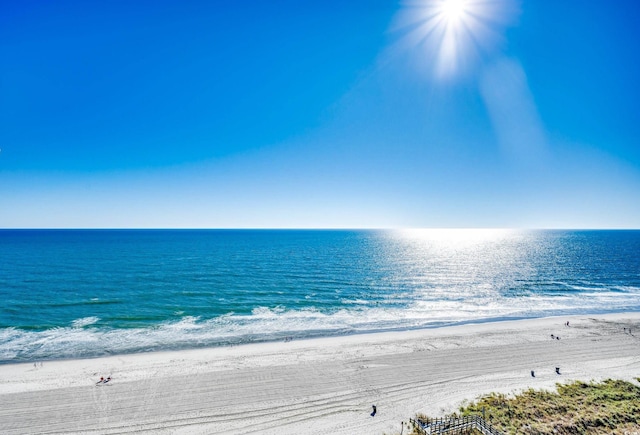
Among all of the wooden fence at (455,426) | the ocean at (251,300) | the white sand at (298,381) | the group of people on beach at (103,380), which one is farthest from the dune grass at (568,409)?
the group of people on beach at (103,380)

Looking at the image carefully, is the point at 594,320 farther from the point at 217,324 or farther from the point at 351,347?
the point at 217,324

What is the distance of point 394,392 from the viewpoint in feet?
71.8

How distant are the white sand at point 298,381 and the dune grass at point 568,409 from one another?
1399 millimetres

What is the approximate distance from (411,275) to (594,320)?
33.8 metres

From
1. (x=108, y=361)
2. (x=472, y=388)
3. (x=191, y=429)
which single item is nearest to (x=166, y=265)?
(x=108, y=361)

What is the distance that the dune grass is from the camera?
17.2 meters

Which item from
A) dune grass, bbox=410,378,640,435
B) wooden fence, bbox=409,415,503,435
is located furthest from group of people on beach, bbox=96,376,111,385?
dune grass, bbox=410,378,640,435

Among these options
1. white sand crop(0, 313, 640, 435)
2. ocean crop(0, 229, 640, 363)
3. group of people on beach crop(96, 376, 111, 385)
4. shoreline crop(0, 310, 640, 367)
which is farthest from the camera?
ocean crop(0, 229, 640, 363)

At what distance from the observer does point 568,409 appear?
1905 cm

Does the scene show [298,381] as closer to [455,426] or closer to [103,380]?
[455,426]

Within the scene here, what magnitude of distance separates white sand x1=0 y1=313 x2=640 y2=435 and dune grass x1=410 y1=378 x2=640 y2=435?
140 centimetres

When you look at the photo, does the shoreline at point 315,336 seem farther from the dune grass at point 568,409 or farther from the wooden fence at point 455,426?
the wooden fence at point 455,426

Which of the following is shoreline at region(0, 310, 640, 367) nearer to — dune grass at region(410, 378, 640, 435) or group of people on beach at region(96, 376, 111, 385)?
group of people on beach at region(96, 376, 111, 385)

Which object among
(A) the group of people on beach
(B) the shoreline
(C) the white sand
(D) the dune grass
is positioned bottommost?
(B) the shoreline
